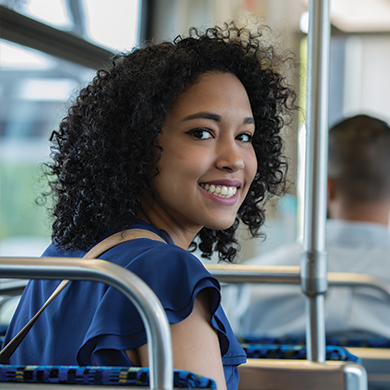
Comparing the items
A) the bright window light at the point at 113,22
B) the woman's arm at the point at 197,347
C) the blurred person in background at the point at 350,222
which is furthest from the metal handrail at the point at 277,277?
A: the bright window light at the point at 113,22

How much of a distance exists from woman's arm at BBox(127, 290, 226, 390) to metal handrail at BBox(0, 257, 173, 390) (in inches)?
4.4

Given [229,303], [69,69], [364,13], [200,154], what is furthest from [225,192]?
[364,13]

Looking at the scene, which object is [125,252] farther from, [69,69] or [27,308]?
[69,69]

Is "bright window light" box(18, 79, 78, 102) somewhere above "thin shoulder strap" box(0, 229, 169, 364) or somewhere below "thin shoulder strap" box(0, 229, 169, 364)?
above

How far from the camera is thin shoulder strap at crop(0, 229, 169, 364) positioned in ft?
2.58

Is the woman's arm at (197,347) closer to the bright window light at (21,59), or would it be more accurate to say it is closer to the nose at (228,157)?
the nose at (228,157)

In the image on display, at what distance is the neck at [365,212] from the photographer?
210cm

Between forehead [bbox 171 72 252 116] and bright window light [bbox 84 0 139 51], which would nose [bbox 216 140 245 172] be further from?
bright window light [bbox 84 0 139 51]

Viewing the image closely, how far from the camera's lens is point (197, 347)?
2.25ft

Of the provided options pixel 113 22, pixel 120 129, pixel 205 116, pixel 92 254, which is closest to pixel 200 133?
pixel 205 116

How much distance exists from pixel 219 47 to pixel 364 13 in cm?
297

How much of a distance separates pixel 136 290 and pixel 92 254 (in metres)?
0.27

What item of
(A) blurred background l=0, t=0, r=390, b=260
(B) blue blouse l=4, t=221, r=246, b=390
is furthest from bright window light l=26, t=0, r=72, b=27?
(B) blue blouse l=4, t=221, r=246, b=390

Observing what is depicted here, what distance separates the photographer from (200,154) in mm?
911
